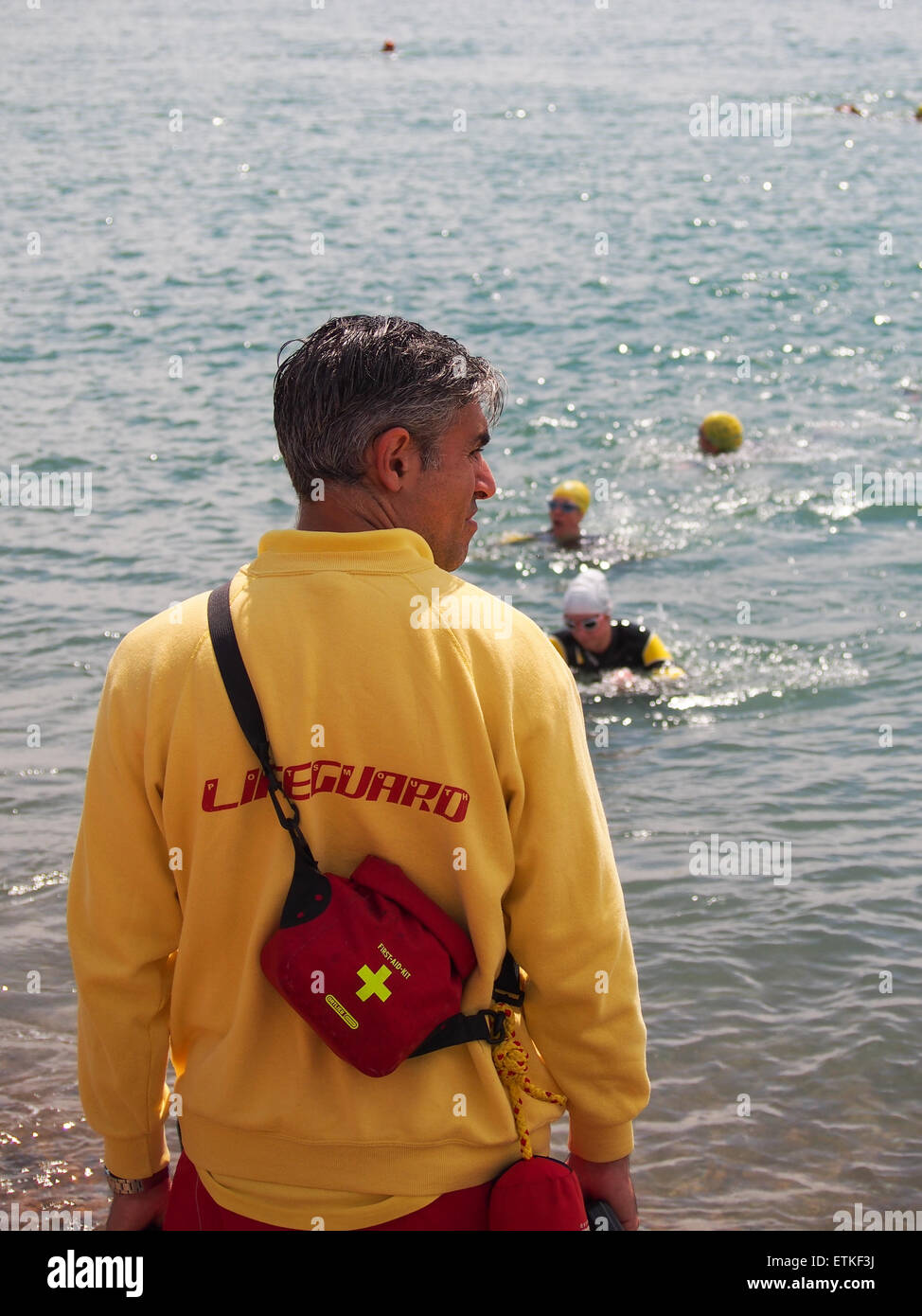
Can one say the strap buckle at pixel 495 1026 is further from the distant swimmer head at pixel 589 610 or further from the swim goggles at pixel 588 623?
the swim goggles at pixel 588 623

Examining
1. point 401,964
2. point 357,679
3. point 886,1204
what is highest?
point 357,679

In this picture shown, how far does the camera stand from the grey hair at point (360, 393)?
2277mm

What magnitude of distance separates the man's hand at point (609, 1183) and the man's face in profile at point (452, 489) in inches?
41.9

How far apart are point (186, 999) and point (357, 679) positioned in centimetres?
66

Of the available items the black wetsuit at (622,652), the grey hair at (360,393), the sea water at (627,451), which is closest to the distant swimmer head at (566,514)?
the sea water at (627,451)

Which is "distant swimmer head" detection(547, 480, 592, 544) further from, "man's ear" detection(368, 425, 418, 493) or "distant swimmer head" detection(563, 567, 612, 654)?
"man's ear" detection(368, 425, 418, 493)

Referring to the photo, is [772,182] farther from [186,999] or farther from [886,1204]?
[186,999]

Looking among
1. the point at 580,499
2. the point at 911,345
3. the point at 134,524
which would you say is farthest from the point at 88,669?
the point at 911,345

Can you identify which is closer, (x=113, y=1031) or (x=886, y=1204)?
(x=113, y=1031)

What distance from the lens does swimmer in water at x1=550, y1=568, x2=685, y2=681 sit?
9883 millimetres

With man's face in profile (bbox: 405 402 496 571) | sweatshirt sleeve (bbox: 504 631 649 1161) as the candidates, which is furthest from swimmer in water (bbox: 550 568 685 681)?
sweatshirt sleeve (bbox: 504 631 649 1161)

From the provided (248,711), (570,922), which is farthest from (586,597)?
(248,711)

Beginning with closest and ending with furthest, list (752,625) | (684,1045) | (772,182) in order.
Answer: (684,1045)
(752,625)
(772,182)

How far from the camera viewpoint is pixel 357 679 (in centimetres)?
219
